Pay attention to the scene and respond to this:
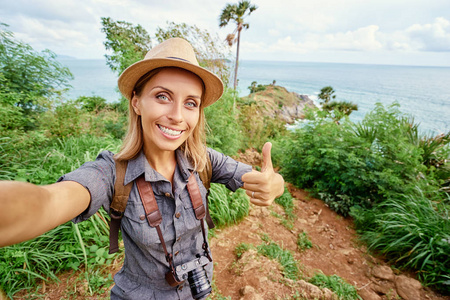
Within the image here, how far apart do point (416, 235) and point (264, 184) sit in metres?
3.69

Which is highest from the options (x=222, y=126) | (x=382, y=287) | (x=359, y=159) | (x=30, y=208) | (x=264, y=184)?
(x=30, y=208)

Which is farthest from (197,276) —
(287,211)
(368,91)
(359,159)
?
(368,91)

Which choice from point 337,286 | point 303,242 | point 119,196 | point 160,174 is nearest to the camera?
point 119,196

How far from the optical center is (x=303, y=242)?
3605 mm

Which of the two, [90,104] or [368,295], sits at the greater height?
[90,104]

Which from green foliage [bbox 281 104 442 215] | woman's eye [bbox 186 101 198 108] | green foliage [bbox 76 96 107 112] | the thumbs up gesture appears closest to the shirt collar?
woman's eye [bbox 186 101 198 108]

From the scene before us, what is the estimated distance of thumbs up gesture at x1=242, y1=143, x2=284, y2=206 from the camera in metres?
1.21

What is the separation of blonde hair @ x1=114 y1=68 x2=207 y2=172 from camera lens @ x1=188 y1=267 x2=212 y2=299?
65cm

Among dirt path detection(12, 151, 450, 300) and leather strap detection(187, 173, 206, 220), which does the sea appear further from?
leather strap detection(187, 173, 206, 220)

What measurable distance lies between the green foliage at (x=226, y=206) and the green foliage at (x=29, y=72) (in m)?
3.94

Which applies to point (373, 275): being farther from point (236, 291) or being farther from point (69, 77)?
point (69, 77)

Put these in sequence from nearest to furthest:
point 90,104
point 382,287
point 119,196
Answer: point 119,196 → point 382,287 → point 90,104

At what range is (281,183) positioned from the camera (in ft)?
4.43

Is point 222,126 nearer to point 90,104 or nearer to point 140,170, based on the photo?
point 140,170
